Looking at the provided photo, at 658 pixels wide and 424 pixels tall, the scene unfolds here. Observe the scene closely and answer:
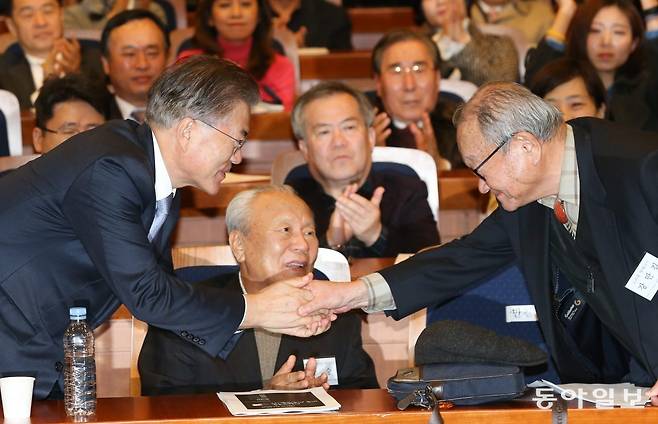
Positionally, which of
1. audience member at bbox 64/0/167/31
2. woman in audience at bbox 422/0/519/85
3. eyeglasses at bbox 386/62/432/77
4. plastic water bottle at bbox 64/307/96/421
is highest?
audience member at bbox 64/0/167/31

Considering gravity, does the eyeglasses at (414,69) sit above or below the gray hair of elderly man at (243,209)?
above

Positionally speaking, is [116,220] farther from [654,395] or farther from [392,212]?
[392,212]

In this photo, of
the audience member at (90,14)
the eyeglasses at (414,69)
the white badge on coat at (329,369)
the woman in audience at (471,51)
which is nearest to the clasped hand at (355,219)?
the white badge on coat at (329,369)

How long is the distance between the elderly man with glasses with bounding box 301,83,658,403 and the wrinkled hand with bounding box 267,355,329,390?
17cm

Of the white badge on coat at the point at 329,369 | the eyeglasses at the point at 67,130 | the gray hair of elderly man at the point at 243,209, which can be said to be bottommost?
the white badge on coat at the point at 329,369

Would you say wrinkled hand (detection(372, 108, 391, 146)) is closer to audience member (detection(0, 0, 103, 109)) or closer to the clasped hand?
the clasped hand

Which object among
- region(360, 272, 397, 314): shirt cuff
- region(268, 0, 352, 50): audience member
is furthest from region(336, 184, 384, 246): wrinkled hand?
region(268, 0, 352, 50): audience member

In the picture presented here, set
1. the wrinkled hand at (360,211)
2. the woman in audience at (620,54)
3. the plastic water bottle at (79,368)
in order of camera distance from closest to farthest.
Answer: the plastic water bottle at (79,368), the wrinkled hand at (360,211), the woman in audience at (620,54)

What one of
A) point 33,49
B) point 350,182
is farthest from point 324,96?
point 33,49

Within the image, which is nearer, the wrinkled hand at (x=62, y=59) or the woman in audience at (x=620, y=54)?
the woman in audience at (x=620, y=54)

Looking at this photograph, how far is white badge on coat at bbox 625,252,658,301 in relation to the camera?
270 centimetres

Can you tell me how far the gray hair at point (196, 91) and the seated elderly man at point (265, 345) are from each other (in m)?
0.73

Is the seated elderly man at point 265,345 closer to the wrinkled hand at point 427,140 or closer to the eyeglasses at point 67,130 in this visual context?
the eyeglasses at point 67,130

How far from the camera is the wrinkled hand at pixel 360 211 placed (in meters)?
4.11
